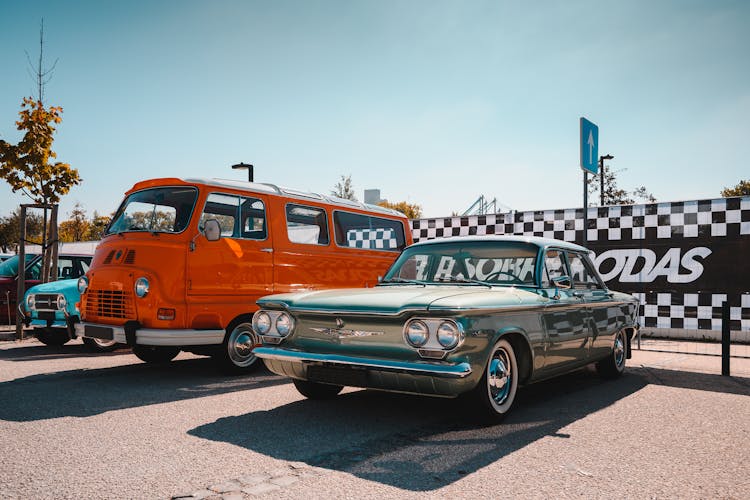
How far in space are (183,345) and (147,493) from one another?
348cm

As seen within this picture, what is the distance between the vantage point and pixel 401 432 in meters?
4.39

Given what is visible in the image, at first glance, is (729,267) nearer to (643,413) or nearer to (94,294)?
(643,413)

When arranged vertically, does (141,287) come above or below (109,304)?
above

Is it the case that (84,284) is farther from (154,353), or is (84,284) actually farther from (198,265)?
(198,265)

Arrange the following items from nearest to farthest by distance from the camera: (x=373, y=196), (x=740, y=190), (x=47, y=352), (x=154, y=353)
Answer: (x=154, y=353) < (x=47, y=352) < (x=740, y=190) < (x=373, y=196)

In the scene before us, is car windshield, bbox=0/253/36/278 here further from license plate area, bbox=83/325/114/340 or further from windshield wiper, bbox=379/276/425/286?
windshield wiper, bbox=379/276/425/286

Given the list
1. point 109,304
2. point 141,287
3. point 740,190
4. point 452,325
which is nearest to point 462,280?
point 452,325

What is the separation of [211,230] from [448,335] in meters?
3.54

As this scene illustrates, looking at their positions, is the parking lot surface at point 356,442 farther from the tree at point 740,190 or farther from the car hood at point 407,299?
the tree at point 740,190

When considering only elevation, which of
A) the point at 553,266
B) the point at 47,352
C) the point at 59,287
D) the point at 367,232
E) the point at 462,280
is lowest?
the point at 47,352

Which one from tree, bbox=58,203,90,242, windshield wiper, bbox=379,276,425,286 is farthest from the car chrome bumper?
tree, bbox=58,203,90,242

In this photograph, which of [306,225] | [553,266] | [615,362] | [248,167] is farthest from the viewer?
[248,167]

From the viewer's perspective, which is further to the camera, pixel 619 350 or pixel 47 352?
pixel 47 352

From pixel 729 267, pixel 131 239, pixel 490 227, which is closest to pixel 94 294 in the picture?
pixel 131 239
